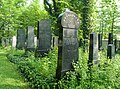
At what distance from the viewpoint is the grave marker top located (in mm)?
7109

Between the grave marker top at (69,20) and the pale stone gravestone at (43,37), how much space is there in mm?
4571

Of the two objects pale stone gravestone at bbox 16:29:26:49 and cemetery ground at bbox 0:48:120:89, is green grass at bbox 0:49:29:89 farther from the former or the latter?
pale stone gravestone at bbox 16:29:26:49

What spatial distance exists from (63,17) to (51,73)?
1.90 metres

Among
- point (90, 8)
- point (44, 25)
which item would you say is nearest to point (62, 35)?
point (44, 25)

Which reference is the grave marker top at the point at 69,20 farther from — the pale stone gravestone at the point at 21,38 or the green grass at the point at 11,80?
the pale stone gravestone at the point at 21,38

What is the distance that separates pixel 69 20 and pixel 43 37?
4.85m

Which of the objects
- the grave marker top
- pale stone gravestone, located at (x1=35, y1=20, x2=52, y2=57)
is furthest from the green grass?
the grave marker top

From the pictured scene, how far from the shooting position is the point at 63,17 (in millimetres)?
7082

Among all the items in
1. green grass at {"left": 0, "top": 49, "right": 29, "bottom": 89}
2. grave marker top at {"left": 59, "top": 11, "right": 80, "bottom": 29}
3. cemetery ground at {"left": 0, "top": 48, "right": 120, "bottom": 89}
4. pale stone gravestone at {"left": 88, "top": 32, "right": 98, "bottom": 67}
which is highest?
grave marker top at {"left": 59, "top": 11, "right": 80, "bottom": 29}

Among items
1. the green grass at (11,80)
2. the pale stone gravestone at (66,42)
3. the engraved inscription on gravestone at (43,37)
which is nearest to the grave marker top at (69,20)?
the pale stone gravestone at (66,42)

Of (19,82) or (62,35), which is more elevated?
(62,35)

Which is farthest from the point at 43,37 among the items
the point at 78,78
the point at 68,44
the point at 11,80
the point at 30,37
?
the point at 78,78

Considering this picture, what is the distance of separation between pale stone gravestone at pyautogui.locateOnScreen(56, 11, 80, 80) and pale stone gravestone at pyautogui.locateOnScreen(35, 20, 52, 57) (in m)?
4.56

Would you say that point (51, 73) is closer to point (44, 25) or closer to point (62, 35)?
point (62, 35)
